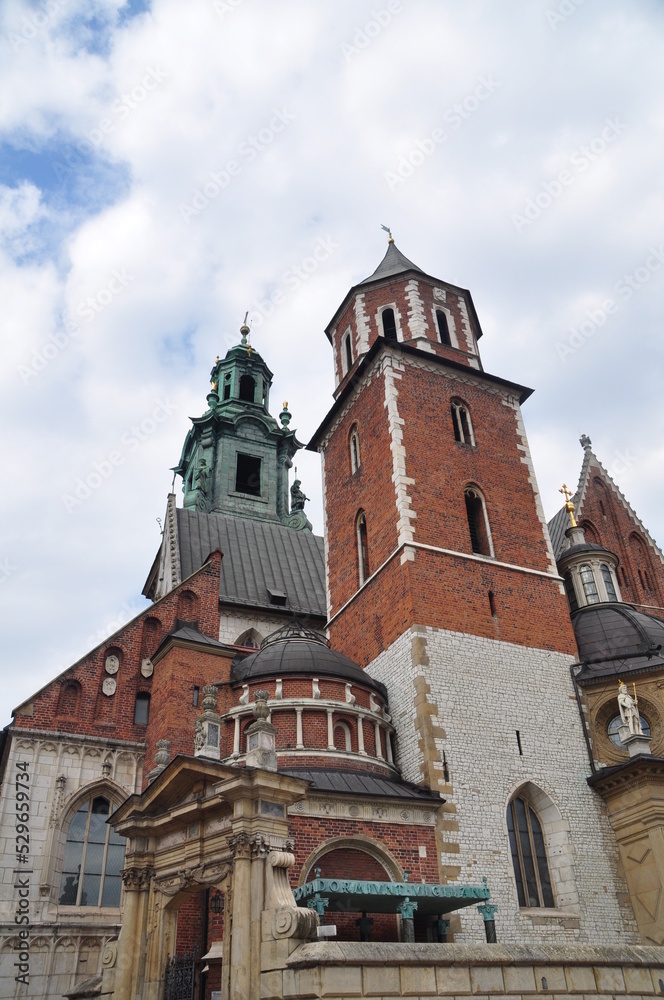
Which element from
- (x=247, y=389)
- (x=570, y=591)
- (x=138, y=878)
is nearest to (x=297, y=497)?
(x=247, y=389)

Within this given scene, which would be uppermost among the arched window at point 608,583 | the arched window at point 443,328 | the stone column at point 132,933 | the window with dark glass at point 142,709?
the arched window at point 443,328

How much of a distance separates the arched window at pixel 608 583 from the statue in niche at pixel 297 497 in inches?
817

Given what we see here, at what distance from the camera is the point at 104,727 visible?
19.5 m

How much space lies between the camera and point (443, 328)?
82.3 ft

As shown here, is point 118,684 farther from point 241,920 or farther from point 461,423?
point 241,920

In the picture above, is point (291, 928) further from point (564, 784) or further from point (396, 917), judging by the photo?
point (564, 784)

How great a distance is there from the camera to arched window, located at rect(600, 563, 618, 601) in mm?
22750

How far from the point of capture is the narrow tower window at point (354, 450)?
2369 centimetres

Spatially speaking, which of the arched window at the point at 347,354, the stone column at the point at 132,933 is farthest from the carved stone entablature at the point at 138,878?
the arched window at the point at 347,354

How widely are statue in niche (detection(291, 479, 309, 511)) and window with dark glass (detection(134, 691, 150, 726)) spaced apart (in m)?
22.0

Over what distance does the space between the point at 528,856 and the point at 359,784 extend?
13.1 feet

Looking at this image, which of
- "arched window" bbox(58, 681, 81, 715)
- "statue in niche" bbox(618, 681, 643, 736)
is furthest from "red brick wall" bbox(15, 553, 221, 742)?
"statue in niche" bbox(618, 681, 643, 736)

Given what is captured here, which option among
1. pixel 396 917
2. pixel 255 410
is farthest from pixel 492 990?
pixel 255 410

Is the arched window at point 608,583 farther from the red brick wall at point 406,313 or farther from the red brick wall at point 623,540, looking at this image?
the red brick wall at point 406,313
